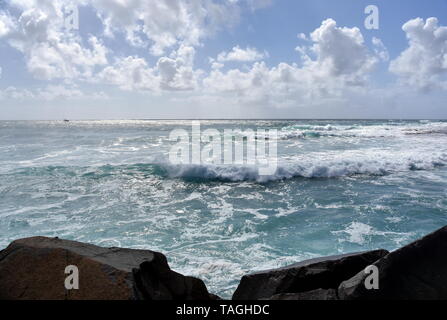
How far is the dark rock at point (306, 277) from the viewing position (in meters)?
3.47

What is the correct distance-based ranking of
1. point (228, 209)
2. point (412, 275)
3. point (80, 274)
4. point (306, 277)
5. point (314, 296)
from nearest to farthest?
point (80, 274), point (412, 275), point (314, 296), point (306, 277), point (228, 209)

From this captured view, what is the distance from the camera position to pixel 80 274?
272 cm

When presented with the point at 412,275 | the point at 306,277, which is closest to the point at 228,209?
the point at 306,277

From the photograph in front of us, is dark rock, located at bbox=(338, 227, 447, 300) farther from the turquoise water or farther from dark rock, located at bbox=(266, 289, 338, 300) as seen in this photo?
the turquoise water

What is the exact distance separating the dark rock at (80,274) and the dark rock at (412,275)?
179 centimetres

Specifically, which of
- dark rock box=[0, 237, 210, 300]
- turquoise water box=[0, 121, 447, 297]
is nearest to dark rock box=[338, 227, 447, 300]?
dark rock box=[0, 237, 210, 300]

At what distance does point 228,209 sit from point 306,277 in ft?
16.8

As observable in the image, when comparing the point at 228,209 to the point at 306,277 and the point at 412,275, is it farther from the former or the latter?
the point at 412,275

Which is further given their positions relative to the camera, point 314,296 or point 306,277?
point 306,277

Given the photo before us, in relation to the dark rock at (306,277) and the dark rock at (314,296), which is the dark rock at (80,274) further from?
the dark rock at (314,296)

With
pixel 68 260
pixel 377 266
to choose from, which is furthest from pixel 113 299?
pixel 377 266

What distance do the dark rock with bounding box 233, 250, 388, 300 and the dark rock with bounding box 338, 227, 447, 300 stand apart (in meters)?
0.54

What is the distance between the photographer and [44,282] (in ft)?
8.86

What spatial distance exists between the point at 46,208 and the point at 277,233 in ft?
20.3
